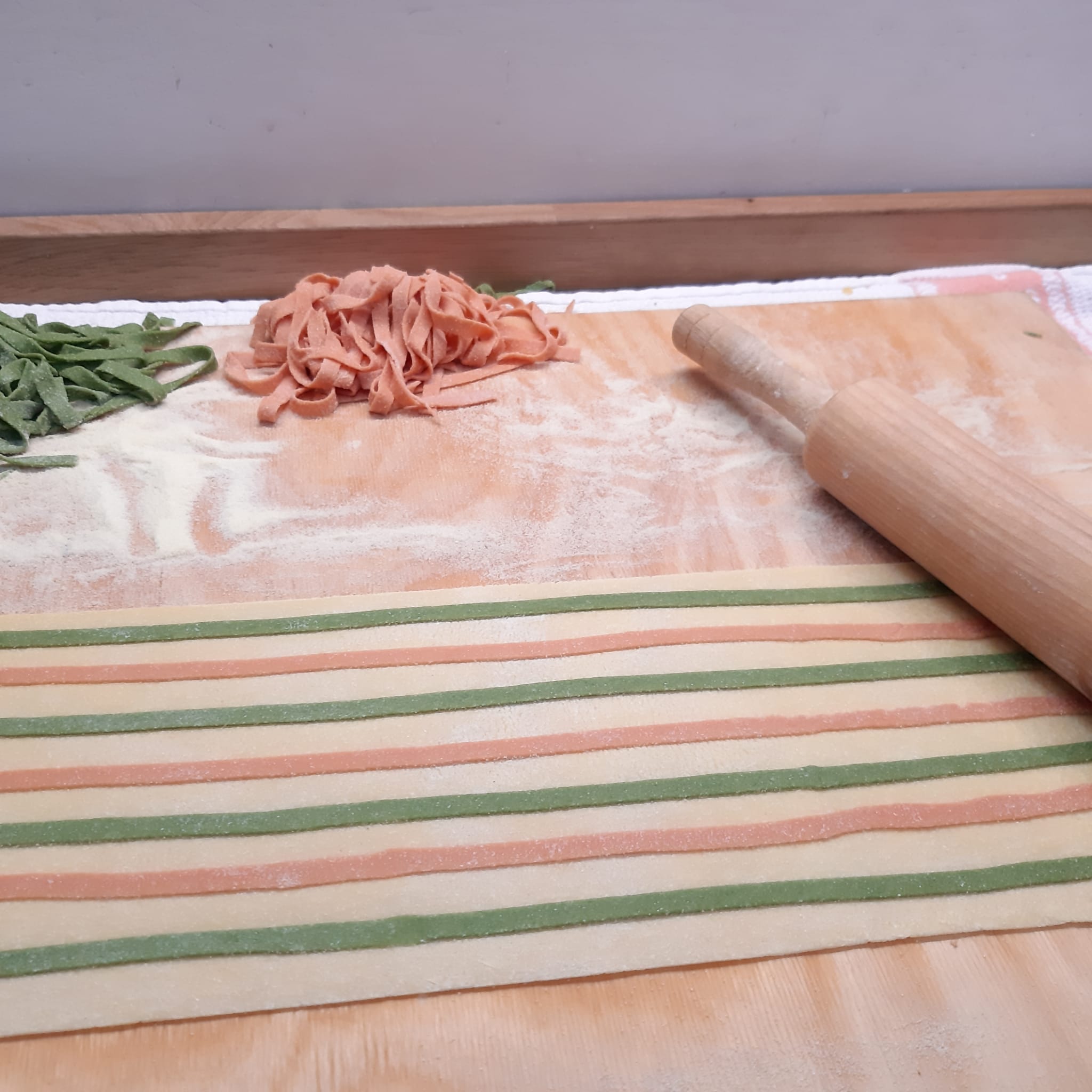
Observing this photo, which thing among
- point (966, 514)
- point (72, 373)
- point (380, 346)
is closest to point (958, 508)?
point (966, 514)

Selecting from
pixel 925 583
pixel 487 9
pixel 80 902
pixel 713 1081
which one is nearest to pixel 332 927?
pixel 80 902

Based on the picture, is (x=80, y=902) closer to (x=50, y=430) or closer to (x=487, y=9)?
(x=50, y=430)

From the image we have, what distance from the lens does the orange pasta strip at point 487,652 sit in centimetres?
108

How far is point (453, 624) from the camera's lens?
1160mm

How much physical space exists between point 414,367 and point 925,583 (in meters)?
0.81

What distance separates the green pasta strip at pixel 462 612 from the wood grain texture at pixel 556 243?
786mm

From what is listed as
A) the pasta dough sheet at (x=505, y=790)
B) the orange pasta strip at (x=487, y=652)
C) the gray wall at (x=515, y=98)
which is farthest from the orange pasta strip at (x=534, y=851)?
the gray wall at (x=515, y=98)

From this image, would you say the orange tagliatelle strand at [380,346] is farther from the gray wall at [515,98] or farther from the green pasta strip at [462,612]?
the green pasta strip at [462,612]

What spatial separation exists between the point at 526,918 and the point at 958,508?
70cm

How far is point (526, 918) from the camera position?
897mm

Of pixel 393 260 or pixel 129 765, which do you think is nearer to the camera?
pixel 129 765

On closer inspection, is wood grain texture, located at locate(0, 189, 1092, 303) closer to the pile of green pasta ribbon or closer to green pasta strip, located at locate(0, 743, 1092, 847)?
the pile of green pasta ribbon

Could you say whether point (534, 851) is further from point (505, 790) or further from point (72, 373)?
point (72, 373)

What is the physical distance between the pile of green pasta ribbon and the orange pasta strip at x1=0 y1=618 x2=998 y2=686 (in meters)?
0.40
